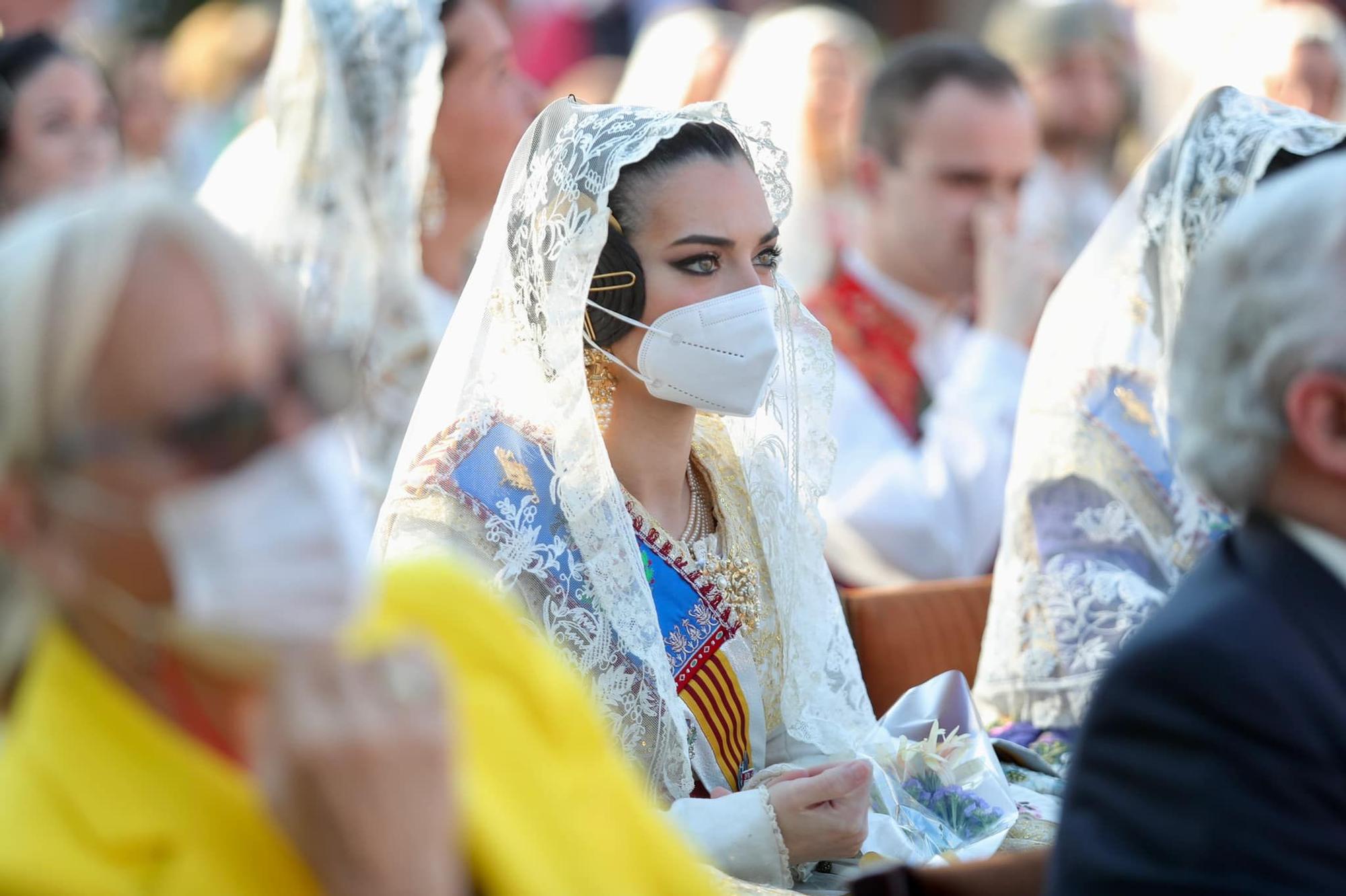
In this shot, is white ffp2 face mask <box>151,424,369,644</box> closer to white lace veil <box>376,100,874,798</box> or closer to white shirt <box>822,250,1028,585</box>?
white lace veil <box>376,100,874,798</box>

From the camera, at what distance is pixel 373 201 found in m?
4.11

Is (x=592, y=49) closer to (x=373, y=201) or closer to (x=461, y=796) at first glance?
(x=373, y=201)

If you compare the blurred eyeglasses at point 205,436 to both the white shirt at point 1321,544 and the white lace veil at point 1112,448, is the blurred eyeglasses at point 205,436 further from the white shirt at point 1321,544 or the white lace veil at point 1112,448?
the white lace veil at point 1112,448

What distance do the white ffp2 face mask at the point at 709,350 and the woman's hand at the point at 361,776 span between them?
142 cm

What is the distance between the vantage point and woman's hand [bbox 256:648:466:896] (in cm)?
127

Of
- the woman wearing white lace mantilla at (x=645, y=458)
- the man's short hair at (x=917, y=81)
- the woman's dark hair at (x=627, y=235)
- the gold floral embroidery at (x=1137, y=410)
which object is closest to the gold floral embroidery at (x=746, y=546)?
the woman wearing white lace mantilla at (x=645, y=458)

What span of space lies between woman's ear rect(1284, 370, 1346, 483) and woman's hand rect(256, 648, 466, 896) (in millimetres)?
893

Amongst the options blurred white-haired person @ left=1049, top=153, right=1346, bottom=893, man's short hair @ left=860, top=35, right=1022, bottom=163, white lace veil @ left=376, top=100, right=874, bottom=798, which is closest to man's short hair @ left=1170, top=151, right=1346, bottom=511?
blurred white-haired person @ left=1049, top=153, right=1346, bottom=893

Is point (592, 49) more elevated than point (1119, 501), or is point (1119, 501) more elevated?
point (592, 49)

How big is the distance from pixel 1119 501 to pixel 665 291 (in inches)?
40.7

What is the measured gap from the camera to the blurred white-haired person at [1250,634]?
1.48 meters

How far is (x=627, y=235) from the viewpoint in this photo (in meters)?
2.72

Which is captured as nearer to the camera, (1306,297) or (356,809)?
(356,809)

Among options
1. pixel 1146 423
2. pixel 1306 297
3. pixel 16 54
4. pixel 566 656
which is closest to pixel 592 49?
pixel 16 54
